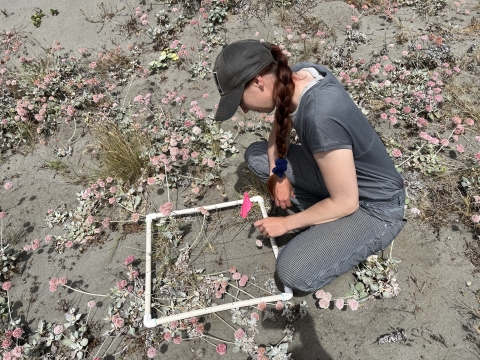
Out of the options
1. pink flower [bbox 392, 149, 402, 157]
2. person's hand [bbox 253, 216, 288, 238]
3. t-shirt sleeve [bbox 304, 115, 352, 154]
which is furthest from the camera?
pink flower [bbox 392, 149, 402, 157]

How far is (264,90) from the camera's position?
1614 mm

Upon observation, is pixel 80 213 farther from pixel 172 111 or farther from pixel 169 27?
pixel 169 27

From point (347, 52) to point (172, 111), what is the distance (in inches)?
84.2

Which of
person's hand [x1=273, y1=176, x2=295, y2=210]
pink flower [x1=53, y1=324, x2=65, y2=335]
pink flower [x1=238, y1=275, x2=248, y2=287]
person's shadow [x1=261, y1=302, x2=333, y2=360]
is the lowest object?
person's shadow [x1=261, y1=302, x2=333, y2=360]

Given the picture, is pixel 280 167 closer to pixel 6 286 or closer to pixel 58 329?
pixel 58 329

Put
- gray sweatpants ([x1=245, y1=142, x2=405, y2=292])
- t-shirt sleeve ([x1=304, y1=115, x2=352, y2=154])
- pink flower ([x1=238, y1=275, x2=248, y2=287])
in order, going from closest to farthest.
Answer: t-shirt sleeve ([x1=304, y1=115, x2=352, y2=154]) < gray sweatpants ([x1=245, y1=142, x2=405, y2=292]) < pink flower ([x1=238, y1=275, x2=248, y2=287])

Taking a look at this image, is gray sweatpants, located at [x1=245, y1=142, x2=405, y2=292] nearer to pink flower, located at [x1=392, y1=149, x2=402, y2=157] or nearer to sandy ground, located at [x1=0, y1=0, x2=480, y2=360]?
sandy ground, located at [x1=0, y1=0, x2=480, y2=360]

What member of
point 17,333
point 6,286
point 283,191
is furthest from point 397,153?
point 6,286

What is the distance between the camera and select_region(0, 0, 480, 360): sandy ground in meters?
2.09

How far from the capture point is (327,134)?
153 cm

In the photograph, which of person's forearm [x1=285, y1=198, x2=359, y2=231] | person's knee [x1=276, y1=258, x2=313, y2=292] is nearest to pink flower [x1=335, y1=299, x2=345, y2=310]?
person's knee [x1=276, y1=258, x2=313, y2=292]

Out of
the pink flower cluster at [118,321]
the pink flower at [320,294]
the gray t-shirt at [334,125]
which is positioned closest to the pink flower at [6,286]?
the pink flower cluster at [118,321]

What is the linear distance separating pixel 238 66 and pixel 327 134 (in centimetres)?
53

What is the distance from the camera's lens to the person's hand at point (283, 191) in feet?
7.75
